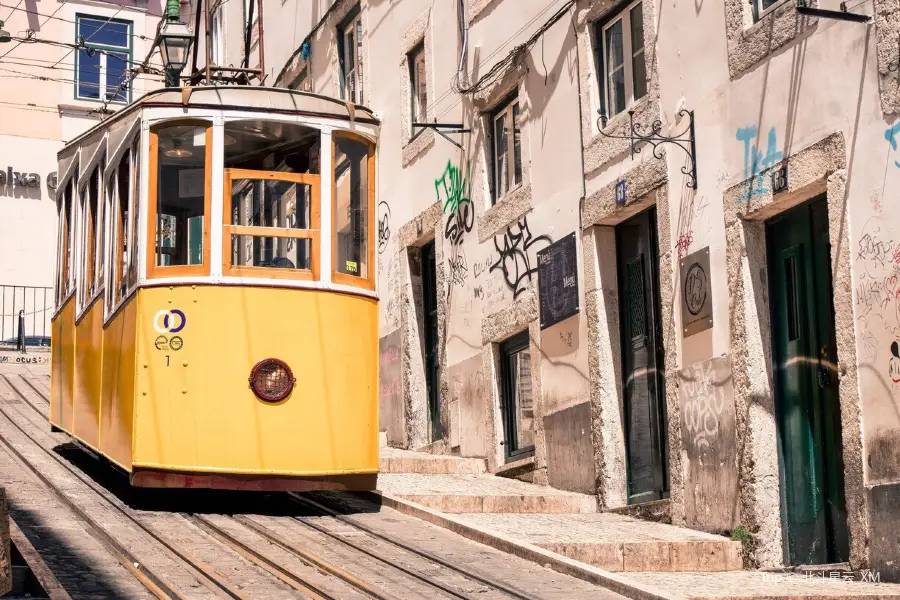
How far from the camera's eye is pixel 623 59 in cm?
1238

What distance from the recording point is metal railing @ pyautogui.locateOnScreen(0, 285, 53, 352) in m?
27.1

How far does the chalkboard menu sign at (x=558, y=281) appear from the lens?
12.9m

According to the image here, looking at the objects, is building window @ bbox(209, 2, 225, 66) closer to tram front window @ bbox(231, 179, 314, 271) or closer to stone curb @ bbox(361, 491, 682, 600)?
tram front window @ bbox(231, 179, 314, 271)

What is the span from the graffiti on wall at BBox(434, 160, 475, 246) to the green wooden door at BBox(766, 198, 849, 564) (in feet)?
18.1

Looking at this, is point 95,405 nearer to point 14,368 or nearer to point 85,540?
point 85,540

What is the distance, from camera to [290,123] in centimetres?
1076

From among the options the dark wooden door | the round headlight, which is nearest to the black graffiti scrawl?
the dark wooden door

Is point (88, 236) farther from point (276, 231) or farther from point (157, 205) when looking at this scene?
point (276, 231)

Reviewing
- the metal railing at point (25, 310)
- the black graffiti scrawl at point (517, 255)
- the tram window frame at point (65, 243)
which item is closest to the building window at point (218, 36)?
the metal railing at point (25, 310)

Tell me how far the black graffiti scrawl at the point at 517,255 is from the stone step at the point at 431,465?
68.4 inches

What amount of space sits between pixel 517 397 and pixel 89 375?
4226 mm

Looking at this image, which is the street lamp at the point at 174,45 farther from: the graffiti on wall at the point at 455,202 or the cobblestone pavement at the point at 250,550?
the cobblestone pavement at the point at 250,550

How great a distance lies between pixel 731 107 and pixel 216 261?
12.8 ft

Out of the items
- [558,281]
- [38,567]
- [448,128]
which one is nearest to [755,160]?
[558,281]
